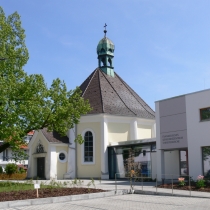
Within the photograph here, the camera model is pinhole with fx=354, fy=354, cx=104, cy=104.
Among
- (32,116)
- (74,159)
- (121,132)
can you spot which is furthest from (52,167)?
(32,116)

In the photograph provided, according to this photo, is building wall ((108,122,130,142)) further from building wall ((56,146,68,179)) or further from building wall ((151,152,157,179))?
building wall ((151,152,157,179))

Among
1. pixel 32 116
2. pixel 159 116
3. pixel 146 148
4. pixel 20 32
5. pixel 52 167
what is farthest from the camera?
pixel 52 167

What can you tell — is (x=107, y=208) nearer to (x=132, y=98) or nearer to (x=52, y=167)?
(x=52, y=167)

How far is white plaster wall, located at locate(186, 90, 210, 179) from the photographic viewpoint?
69.8 ft

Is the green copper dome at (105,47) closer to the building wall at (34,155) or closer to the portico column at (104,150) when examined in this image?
the portico column at (104,150)

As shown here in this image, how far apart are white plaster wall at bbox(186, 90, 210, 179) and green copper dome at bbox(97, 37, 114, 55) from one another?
66.8 ft

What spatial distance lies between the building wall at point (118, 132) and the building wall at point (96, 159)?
3.66 ft

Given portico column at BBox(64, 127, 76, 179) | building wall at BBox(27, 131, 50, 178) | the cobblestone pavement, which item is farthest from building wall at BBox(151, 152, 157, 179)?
the cobblestone pavement

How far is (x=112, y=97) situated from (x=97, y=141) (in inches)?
210

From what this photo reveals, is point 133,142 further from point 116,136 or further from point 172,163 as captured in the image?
point 172,163

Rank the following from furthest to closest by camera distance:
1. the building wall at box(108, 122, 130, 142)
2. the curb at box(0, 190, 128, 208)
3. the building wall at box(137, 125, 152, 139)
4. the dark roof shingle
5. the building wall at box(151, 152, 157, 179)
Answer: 1. the building wall at box(137, 125, 152, 139)
2. the dark roof shingle
3. the building wall at box(108, 122, 130, 142)
4. the building wall at box(151, 152, 157, 179)
5. the curb at box(0, 190, 128, 208)

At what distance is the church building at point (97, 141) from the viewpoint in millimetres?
32938

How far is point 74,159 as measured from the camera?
34375 millimetres

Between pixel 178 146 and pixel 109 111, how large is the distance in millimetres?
12503
